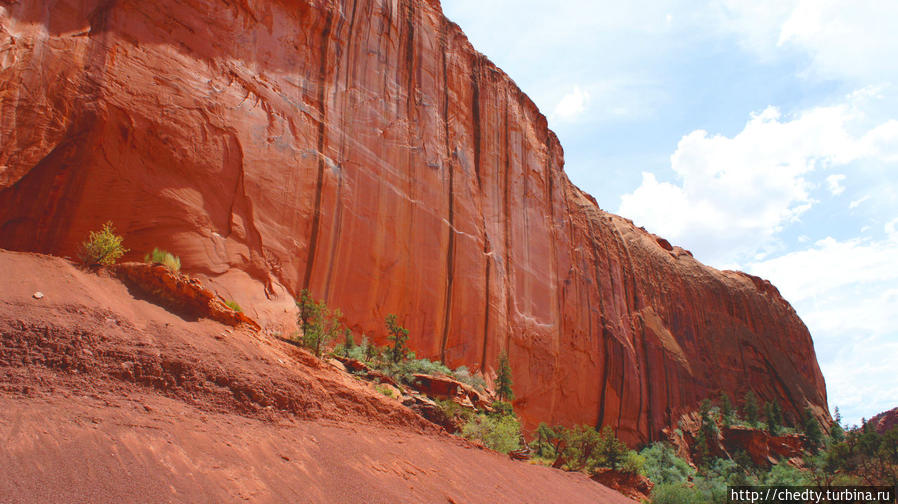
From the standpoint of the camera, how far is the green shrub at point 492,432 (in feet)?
44.2

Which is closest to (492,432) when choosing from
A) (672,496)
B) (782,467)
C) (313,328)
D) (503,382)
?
(313,328)

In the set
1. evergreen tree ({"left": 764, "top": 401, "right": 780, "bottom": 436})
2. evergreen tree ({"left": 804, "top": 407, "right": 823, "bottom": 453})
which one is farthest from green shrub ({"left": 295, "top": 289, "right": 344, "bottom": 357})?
evergreen tree ({"left": 804, "top": 407, "right": 823, "bottom": 453})

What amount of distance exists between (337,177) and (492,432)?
947cm

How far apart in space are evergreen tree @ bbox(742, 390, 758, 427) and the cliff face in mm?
6004

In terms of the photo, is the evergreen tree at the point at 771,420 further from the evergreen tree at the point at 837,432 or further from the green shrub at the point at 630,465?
the green shrub at the point at 630,465

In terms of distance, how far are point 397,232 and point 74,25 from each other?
35.1 feet

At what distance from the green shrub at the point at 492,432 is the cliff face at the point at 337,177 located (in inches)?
223

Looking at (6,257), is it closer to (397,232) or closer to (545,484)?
(545,484)


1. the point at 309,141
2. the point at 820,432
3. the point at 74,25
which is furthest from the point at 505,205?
the point at 820,432

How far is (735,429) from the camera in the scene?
1375 inches

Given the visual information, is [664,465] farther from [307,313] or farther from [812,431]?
[307,313]

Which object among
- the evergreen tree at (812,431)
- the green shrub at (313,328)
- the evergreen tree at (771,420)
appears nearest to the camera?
the green shrub at (313,328)

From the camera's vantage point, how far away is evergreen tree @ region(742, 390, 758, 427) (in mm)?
38875

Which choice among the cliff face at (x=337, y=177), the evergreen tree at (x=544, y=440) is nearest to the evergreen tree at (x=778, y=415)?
the cliff face at (x=337, y=177)
